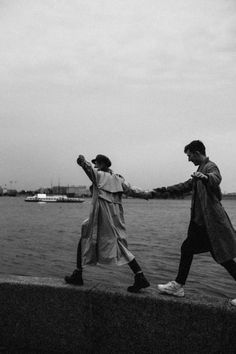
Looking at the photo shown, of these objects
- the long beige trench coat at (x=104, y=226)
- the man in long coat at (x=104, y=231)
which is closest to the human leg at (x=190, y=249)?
the man in long coat at (x=104, y=231)

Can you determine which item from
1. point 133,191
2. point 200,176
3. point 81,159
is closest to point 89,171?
point 81,159

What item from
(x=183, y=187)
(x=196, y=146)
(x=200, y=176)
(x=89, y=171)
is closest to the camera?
(x=200, y=176)

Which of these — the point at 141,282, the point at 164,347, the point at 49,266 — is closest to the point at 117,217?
the point at 141,282

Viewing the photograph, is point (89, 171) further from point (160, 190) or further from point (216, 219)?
point (216, 219)

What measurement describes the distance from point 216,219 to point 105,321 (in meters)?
1.48

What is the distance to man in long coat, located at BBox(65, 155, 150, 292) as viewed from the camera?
14.8ft

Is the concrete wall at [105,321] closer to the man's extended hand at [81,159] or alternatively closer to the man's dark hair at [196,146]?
the man's extended hand at [81,159]

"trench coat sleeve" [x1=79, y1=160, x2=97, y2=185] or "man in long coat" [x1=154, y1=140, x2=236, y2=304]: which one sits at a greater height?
"trench coat sleeve" [x1=79, y1=160, x2=97, y2=185]

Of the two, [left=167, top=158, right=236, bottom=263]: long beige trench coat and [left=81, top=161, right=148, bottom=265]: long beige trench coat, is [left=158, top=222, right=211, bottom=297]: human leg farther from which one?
[left=81, top=161, right=148, bottom=265]: long beige trench coat

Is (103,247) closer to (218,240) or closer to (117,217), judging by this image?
(117,217)

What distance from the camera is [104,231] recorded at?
457 cm

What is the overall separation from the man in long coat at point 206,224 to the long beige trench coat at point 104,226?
59cm

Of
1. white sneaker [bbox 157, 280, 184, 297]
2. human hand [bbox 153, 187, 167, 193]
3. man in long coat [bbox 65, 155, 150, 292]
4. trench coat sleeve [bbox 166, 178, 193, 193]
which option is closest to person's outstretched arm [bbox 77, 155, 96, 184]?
man in long coat [bbox 65, 155, 150, 292]

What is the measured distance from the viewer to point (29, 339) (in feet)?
14.3
